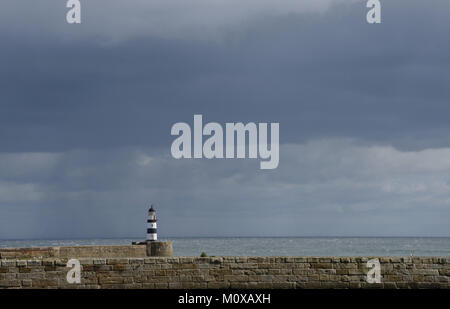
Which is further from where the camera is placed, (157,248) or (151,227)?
(151,227)

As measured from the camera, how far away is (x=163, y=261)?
14953 mm

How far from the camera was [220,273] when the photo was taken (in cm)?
1491

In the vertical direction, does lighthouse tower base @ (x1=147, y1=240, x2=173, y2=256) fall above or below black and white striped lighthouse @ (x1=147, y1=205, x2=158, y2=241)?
below

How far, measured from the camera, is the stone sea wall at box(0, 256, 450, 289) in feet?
48.8

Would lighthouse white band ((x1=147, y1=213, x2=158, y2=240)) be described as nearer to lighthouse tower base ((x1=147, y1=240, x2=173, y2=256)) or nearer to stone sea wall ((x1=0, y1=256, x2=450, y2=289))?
lighthouse tower base ((x1=147, y1=240, x2=173, y2=256))

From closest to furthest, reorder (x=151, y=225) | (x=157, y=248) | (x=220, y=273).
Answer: (x=220, y=273), (x=157, y=248), (x=151, y=225)

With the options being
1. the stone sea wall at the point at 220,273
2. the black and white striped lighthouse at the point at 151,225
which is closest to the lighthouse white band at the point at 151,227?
the black and white striped lighthouse at the point at 151,225

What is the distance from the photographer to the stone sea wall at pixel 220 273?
14.9 m

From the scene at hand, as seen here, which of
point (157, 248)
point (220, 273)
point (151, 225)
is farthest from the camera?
point (151, 225)

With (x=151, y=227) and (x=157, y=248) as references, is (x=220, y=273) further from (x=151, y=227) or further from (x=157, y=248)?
(x=151, y=227)

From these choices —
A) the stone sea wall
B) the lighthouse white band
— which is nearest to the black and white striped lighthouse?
the lighthouse white band

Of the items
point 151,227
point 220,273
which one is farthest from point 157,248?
point 220,273

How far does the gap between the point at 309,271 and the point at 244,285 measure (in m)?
1.45
